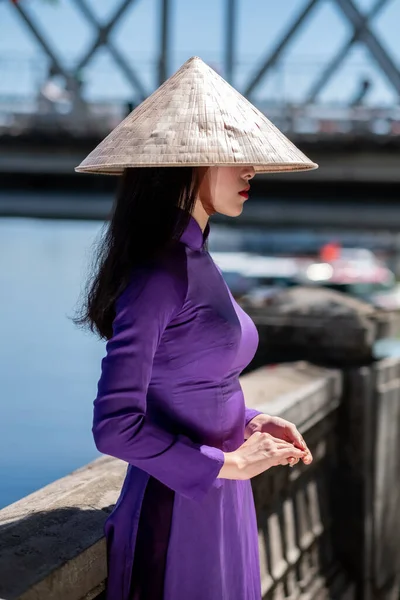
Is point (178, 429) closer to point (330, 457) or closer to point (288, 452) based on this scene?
point (288, 452)

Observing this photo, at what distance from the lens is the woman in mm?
1771

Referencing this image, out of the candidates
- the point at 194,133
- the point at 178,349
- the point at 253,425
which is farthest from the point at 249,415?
the point at 194,133

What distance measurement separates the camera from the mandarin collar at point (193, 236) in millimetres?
1925

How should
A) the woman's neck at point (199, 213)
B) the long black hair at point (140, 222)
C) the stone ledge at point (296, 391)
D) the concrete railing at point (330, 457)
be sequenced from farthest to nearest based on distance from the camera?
the concrete railing at point (330, 457), the stone ledge at point (296, 391), the woman's neck at point (199, 213), the long black hair at point (140, 222)

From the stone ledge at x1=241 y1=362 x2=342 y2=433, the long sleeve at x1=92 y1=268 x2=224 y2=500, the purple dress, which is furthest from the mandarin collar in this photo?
the stone ledge at x1=241 y1=362 x2=342 y2=433

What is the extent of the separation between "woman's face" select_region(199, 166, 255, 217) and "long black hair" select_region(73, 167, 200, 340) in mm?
26

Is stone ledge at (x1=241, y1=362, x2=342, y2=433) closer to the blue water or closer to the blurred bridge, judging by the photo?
the blue water

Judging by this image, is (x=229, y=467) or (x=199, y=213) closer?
(x=229, y=467)

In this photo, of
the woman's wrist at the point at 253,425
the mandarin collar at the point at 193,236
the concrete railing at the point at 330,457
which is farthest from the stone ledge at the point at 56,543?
the concrete railing at the point at 330,457

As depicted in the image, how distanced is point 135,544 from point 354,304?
2.79 m

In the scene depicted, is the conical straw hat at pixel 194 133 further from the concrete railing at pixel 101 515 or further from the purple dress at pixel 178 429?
the concrete railing at pixel 101 515

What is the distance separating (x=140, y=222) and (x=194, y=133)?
7.8 inches

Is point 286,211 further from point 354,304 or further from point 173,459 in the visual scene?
point 173,459

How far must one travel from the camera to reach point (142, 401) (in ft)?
5.75
